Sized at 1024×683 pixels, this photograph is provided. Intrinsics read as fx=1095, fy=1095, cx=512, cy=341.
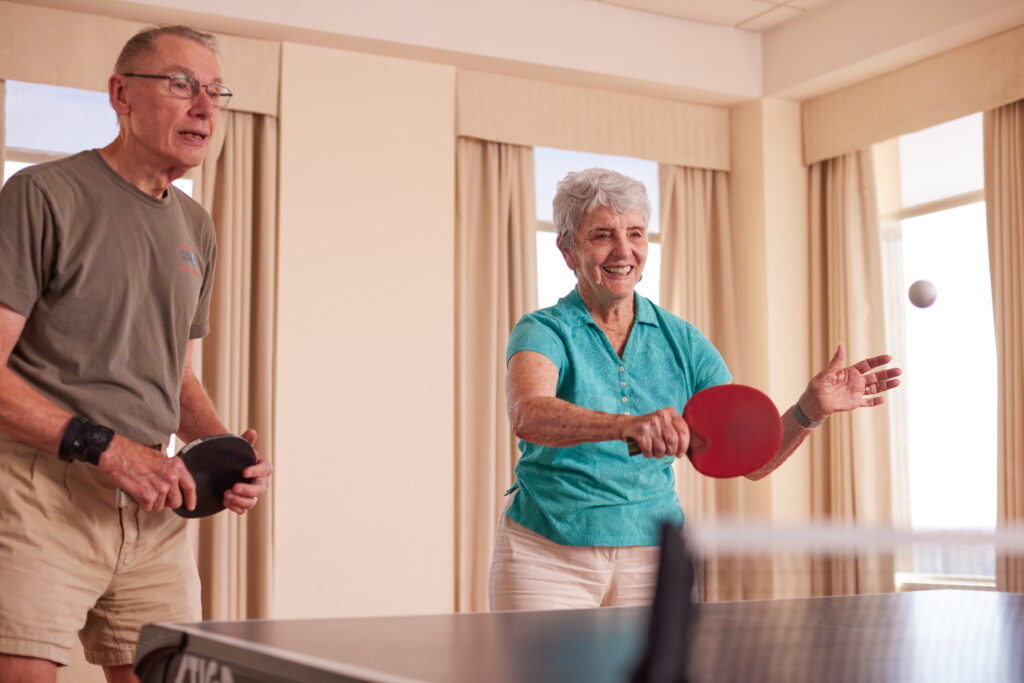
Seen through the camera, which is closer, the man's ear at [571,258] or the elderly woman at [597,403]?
the elderly woman at [597,403]

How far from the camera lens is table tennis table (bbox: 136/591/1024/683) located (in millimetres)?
1092

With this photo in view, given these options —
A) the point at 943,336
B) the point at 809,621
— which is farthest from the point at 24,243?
the point at 943,336

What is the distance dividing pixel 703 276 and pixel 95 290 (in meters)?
4.21

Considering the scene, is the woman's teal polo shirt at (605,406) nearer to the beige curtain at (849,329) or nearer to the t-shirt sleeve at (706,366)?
the t-shirt sleeve at (706,366)

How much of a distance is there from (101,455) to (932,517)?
443cm

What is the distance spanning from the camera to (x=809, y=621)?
1544mm

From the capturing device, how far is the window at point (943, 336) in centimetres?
498

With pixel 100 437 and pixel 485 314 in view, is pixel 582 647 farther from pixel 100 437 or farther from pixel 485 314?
pixel 485 314

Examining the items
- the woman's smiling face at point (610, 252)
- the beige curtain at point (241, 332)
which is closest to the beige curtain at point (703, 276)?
the beige curtain at point (241, 332)

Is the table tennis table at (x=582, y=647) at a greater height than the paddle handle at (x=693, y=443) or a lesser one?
lesser

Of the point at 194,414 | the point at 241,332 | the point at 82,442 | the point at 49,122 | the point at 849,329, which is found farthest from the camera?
the point at 849,329

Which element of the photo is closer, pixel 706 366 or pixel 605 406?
pixel 605 406

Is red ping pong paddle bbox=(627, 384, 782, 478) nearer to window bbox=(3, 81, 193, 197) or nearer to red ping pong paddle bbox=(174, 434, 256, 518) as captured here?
red ping pong paddle bbox=(174, 434, 256, 518)

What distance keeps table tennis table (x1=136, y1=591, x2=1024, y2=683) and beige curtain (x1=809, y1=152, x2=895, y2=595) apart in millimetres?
3811
